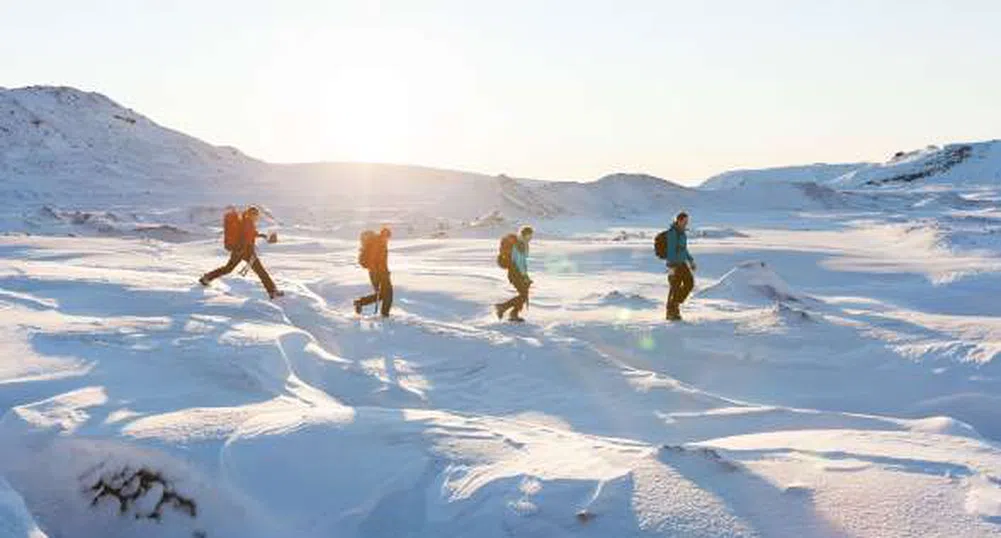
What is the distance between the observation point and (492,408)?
7.97m

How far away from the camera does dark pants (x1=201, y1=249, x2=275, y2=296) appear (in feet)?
45.2

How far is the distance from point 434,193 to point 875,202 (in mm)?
41583

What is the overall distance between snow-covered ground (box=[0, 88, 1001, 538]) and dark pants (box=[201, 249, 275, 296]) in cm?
66

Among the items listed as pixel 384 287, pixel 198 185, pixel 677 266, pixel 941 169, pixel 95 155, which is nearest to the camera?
pixel 677 266

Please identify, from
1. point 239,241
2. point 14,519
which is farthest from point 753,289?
point 14,519

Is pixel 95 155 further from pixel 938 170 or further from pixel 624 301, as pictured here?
pixel 938 170

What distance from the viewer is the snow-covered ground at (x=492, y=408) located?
4.70m

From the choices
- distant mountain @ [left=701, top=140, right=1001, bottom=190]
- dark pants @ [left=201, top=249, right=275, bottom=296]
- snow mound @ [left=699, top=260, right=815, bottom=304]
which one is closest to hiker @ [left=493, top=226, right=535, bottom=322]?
dark pants @ [left=201, top=249, right=275, bottom=296]

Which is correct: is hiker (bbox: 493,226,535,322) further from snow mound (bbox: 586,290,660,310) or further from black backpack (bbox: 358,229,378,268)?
snow mound (bbox: 586,290,660,310)

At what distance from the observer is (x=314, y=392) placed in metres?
7.52

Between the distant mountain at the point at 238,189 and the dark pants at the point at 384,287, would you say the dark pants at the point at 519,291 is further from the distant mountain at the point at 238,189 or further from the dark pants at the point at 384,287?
the distant mountain at the point at 238,189

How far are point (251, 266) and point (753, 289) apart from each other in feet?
28.5

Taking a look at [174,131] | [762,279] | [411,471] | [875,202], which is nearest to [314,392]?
[411,471]

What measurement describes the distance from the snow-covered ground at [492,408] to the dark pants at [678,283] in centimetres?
45
